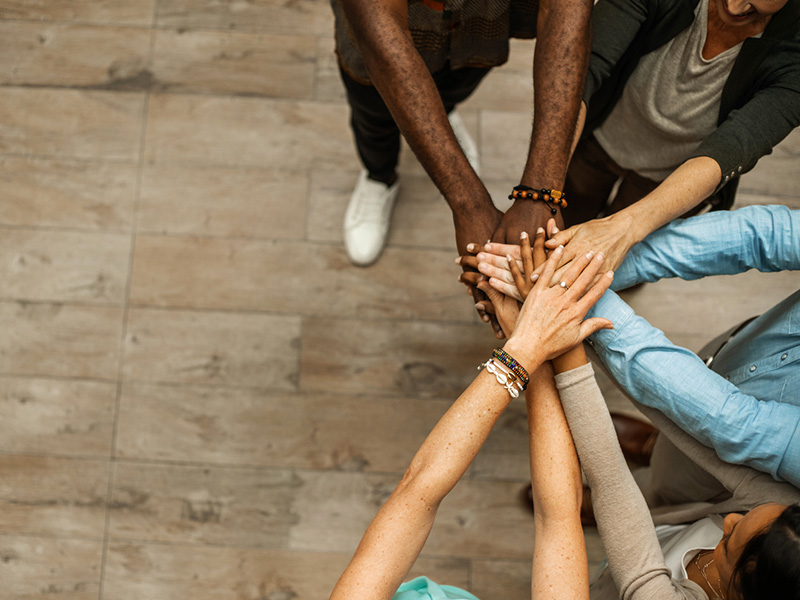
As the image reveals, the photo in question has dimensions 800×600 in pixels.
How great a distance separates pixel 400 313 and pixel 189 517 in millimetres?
904

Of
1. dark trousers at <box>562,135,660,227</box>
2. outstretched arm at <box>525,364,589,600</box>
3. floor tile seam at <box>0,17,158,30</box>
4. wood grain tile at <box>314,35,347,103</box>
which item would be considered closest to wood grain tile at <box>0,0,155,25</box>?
floor tile seam at <box>0,17,158,30</box>

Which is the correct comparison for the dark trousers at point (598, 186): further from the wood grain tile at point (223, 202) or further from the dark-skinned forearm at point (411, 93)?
the wood grain tile at point (223, 202)

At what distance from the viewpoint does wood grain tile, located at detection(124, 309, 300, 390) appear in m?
2.09

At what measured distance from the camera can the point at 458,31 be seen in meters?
1.44

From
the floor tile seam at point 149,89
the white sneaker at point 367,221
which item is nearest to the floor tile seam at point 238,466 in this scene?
the white sneaker at point 367,221

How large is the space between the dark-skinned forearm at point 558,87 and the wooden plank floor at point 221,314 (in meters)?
0.94

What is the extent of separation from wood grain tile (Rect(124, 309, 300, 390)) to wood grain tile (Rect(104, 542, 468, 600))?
510 mm

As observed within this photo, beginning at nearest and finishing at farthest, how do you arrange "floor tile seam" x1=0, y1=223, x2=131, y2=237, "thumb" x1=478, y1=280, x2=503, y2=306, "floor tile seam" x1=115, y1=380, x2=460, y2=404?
1. "thumb" x1=478, y1=280, x2=503, y2=306
2. "floor tile seam" x1=115, y1=380, x2=460, y2=404
3. "floor tile seam" x1=0, y1=223, x2=131, y2=237

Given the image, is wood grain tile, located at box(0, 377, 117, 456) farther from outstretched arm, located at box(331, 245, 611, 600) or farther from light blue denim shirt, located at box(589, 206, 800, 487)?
light blue denim shirt, located at box(589, 206, 800, 487)

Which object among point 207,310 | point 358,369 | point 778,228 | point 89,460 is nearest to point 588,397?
point 778,228

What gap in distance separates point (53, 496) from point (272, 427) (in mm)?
688

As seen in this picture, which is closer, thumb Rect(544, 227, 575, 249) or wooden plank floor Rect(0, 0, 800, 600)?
thumb Rect(544, 227, 575, 249)

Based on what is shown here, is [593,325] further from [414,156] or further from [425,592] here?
[414,156]

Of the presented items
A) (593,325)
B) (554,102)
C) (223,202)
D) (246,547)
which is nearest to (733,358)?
(593,325)
